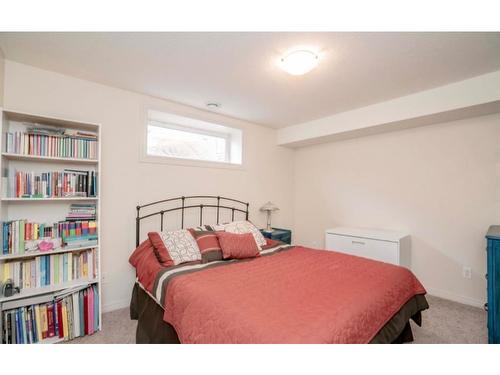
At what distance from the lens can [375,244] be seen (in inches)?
111

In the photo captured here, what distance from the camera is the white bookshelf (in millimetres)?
1776

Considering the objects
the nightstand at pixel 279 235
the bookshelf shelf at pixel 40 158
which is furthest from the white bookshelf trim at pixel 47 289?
the nightstand at pixel 279 235

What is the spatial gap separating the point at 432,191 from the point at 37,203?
13.7 ft

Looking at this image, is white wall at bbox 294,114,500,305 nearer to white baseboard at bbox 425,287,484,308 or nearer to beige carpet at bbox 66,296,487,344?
white baseboard at bbox 425,287,484,308

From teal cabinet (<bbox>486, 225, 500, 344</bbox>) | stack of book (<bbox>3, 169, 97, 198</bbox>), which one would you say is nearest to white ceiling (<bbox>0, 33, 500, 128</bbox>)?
stack of book (<bbox>3, 169, 97, 198</bbox>)

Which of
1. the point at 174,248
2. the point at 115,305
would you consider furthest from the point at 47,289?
the point at 174,248

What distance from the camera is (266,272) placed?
1.90 meters

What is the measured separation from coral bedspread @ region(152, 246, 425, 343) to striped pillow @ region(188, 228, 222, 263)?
22cm

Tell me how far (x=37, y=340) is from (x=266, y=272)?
1.83 meters

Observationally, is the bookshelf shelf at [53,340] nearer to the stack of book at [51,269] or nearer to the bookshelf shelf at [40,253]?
the stack of book at [51,269]

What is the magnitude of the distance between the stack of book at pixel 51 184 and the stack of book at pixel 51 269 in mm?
514

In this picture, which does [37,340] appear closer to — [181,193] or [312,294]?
[181,193]
